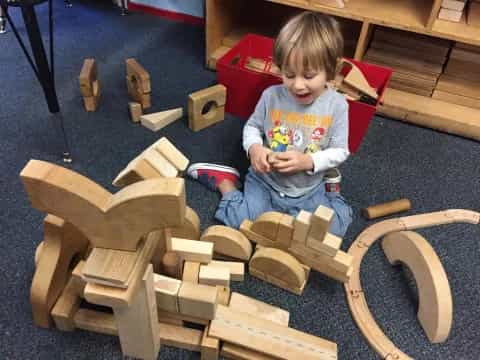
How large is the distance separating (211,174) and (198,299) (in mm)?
509

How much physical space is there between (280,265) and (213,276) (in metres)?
0.17

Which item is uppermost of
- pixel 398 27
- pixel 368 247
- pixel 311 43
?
pixel 311 43

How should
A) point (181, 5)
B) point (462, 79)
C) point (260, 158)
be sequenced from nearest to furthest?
point (260, 158)
point (462, 79)
point (181, 5)

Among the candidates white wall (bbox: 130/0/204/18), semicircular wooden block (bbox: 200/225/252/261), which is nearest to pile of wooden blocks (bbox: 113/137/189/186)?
semicircular wooden block (bbox: 200/225/252/261)

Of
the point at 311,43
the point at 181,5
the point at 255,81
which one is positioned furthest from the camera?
the point at 181,5

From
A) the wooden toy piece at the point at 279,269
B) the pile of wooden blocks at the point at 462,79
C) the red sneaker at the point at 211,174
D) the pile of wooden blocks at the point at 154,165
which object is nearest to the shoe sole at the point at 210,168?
the red sneaker at the point at 211,174

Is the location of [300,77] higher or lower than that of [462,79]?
higher

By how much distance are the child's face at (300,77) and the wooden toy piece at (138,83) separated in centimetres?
60

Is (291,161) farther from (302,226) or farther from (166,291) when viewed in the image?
(166,291)

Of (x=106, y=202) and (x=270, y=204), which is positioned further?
(x=270, y=204)

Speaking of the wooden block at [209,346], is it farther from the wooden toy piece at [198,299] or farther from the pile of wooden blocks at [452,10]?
the pile of wooden blocks at [452,10]

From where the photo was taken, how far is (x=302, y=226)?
2.71 feet

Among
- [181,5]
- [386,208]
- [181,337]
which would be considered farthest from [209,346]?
[181,5]

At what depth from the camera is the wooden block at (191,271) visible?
799 millimetres
